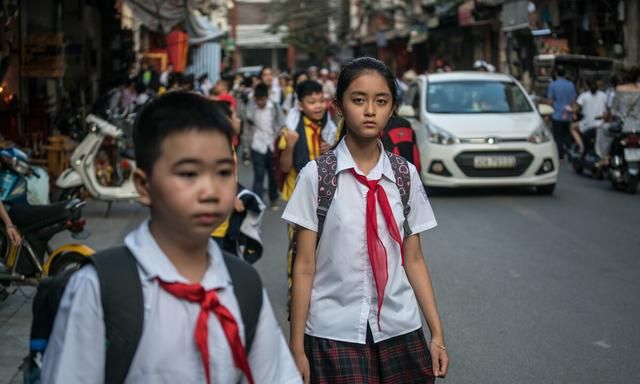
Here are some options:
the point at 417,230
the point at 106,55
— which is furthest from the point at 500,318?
the point at 106,55

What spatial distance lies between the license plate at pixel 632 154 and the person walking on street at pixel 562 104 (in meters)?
5.56

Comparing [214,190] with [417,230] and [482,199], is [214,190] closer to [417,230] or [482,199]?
[417,230]

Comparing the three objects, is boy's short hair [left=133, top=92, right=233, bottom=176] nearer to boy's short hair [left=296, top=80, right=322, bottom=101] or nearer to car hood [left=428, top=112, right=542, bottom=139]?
boy's short hair [left=296, top=80, right=322, bottom=101]

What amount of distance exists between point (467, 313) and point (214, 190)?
210 inches

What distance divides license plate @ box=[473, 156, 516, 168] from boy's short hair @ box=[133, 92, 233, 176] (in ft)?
38.6

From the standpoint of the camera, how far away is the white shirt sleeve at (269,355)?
2.38 m

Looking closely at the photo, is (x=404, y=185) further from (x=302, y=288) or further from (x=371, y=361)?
(x=371, y=361)

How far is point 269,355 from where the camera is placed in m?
2.40

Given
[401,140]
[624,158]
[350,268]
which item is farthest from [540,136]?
[350,268]

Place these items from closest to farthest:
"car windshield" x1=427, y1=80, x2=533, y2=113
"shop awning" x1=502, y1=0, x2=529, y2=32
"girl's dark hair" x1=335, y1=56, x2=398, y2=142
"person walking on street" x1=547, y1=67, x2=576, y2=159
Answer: "girl's dark hair" x1=335, y1=56, x2=398, y2=142 → "car windshield" x1=427, y1=80, x2=533, y2=113 → "person walking on street" x1=547, y1=67, x2=576, y2=159 → "shop awning" x1=502, y1=0, x2=529, y2=32

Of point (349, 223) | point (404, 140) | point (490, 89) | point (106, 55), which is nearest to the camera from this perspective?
point (349, 223)

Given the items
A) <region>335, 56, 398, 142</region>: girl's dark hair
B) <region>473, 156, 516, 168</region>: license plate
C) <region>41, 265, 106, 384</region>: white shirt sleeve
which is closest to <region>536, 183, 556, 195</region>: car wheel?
<region>473, 156, 516, 168</region>: license plate

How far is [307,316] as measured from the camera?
3482mm

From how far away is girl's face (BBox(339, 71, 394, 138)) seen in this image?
3541mm
